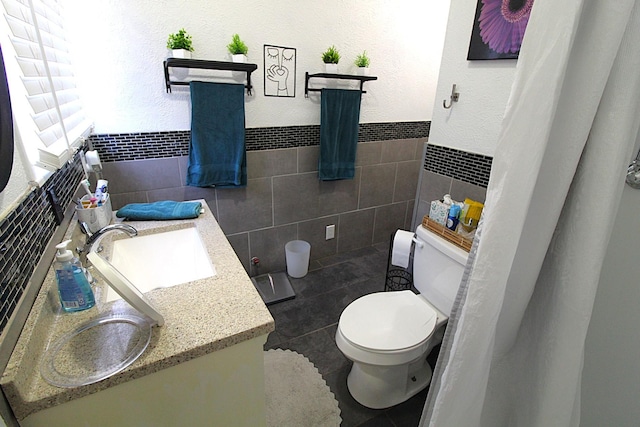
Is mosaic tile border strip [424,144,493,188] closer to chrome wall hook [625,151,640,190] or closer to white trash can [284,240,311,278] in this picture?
chrome wall hook [625,151,640,190]

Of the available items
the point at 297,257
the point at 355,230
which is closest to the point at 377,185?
the point at 355,230

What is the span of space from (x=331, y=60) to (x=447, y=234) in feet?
4.38

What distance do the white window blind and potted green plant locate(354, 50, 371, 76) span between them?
1588 mm

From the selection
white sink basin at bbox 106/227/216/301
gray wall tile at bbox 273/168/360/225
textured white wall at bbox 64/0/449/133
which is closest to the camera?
white sink basin at bbox 106/227/216/301

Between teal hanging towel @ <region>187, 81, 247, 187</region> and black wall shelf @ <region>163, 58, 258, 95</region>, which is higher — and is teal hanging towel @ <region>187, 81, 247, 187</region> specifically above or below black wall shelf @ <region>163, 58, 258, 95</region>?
below

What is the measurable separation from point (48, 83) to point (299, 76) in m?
1.33

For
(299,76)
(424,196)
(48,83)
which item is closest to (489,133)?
(424,196)

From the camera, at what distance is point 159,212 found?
141cm

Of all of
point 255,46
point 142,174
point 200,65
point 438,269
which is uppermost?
point 255,46

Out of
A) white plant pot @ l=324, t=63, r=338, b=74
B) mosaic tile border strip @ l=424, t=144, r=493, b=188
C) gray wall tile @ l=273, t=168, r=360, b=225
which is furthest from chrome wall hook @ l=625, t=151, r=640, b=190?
gray wall tile @ l=273, t=168, r=360, b=225

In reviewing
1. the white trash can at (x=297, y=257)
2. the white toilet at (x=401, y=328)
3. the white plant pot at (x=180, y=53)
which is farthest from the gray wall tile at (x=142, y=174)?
the white toilet at (x=401, y=328)

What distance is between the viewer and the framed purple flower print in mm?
1067

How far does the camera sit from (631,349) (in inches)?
31.4

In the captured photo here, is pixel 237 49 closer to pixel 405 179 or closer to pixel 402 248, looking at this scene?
pixel 402 248
